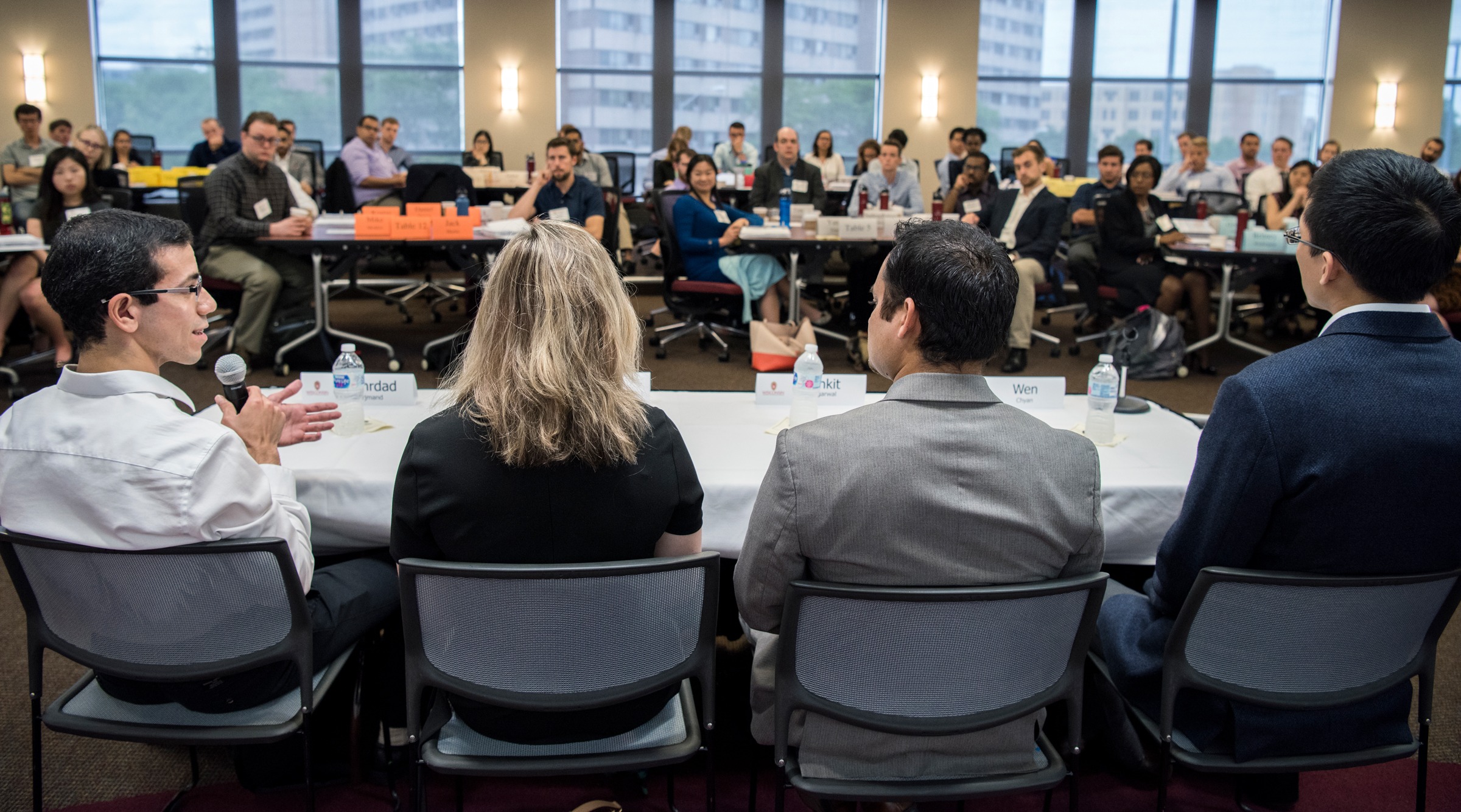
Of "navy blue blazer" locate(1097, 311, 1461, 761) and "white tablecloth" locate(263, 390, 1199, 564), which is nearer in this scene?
"navy blue blazer" locate(1097, 311, 1461, 761)

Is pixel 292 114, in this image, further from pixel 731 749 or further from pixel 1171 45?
pixel 731 749

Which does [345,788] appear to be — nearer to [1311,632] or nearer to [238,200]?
[1311,632]

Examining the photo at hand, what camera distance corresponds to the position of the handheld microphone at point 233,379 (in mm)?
1901

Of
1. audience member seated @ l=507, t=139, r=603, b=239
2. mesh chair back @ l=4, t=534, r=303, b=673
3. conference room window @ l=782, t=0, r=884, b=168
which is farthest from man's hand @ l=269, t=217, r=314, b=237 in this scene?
conference room window @ l=782, t=0, r=884, b=168

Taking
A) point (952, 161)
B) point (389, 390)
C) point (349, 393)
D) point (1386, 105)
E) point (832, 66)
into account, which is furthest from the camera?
point (832, 66)

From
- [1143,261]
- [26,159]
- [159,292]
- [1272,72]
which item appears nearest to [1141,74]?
[1272,72]

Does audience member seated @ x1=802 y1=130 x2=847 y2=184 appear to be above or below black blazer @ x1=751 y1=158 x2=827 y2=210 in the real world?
above

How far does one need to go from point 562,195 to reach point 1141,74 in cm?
953

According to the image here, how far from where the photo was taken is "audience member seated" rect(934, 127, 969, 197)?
994 centimetres

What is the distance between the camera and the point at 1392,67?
1236cm

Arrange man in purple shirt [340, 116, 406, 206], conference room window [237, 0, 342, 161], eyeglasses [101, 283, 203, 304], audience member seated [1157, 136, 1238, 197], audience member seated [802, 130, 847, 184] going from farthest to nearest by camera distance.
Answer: conference room window [237, 0, 342, 161] → audience member seated [802, 130, 847, 184] → man in purple shirt [340, 116, 406, 206] → audience member seated [1157, 136, 1238, 197] → eyeglasses [101, 283, 203, 304]

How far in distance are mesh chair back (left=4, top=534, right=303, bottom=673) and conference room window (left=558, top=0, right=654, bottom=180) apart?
11607mm

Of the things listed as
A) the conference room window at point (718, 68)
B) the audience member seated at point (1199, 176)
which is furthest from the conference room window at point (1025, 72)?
the audience member seated at point (1199, 176)

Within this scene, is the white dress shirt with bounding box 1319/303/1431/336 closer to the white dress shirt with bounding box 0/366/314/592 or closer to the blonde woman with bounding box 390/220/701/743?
the blonde woman with bounding box 390/220/701/743
